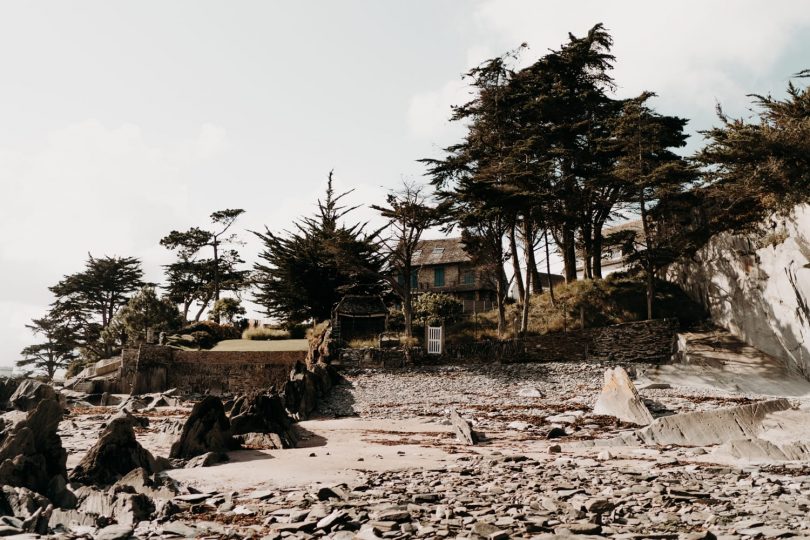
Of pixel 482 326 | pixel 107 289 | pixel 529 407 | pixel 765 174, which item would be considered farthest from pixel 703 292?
pixel 107 289

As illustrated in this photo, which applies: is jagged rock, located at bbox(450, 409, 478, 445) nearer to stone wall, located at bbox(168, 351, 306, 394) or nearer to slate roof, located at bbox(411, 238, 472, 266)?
stone wall, located at bbox(168, 351, 306, 394)

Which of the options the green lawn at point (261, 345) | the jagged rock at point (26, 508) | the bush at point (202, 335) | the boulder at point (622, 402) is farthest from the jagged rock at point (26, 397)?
the boulder at point (622, 402)

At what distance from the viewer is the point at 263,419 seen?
18953 mm

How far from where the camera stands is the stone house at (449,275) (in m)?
50.0

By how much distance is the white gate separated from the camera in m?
31.8

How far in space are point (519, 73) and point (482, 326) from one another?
1699 centimetres

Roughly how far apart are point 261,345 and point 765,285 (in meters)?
28.6

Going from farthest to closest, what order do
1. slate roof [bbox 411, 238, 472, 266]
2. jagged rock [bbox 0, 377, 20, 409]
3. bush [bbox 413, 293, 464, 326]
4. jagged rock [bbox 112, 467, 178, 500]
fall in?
slate roof [bbox 411, 238, 472, 266] → bush [bbox 413, 293, 464, 326] → jagged rock [bbox 0, 377, 20, 409] → jagged rock [bbox 112, 467, 178, 500]

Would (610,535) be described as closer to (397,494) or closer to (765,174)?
(397,494)

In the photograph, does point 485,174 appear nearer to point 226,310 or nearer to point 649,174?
point 649,174

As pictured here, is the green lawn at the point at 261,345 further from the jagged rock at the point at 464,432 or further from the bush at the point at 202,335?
the jagged rock at the point at 464,432

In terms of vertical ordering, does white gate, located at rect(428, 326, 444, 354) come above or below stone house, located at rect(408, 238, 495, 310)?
below

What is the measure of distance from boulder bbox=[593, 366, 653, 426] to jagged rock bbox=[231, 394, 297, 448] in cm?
1067

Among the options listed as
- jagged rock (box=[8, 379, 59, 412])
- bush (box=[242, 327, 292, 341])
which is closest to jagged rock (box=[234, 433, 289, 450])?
jagged rock (box=[8, 379, 59, 412])
